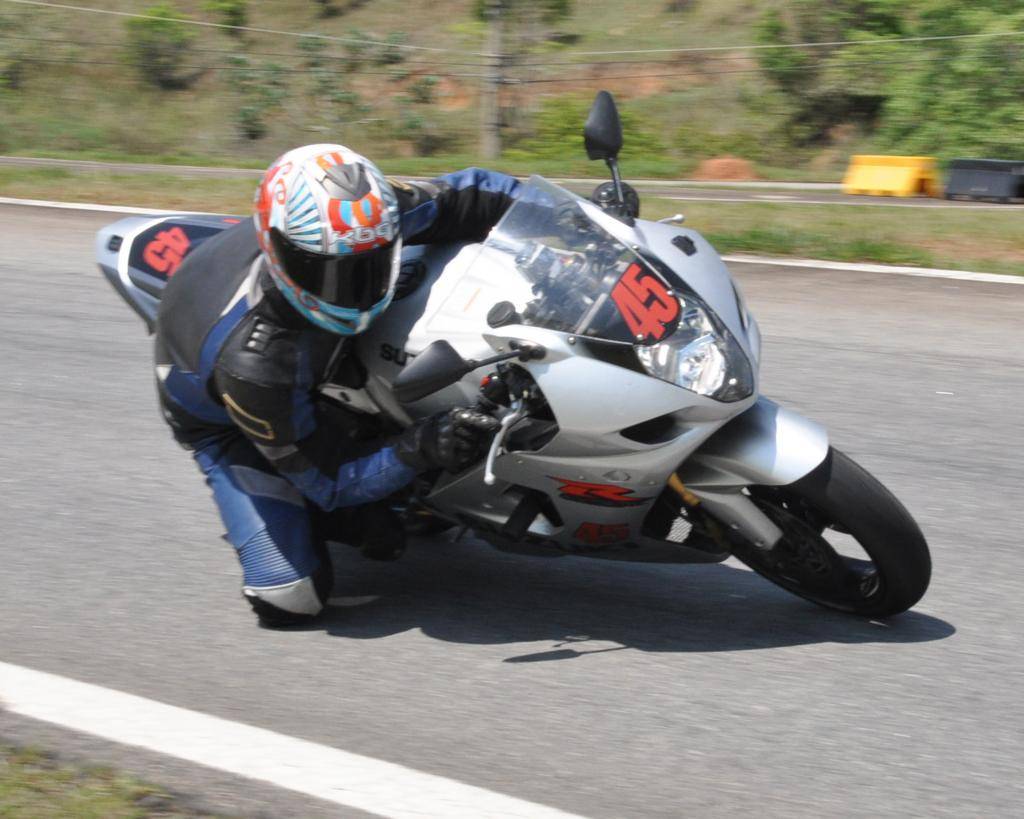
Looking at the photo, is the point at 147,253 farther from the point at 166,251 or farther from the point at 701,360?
the point at 701,360

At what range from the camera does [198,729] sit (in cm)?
330

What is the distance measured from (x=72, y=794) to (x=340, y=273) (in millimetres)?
1340

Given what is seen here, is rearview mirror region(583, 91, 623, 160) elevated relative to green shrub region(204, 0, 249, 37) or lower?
elevated

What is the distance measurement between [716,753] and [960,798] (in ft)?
1.77

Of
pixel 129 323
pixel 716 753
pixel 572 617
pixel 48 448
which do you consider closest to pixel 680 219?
pixel 572 617

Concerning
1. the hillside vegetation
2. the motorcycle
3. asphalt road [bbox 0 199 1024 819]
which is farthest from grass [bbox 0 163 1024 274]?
the hillside vegetation

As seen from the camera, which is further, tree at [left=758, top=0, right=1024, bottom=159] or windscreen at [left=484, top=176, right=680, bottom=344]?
tree at [left=758, top=0, right=1024, bottom=159]

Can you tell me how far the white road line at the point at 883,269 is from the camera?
8219mm

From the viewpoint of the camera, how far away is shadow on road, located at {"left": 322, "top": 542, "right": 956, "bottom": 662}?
3.88 m

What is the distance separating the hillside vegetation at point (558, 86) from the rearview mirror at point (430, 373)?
1562 centimetres

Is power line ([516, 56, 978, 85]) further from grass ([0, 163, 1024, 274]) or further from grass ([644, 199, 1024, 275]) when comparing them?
grass ([644, 199, 1024, 275])

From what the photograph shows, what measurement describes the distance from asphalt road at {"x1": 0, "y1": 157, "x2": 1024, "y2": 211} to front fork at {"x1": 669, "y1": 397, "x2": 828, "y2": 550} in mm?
10031

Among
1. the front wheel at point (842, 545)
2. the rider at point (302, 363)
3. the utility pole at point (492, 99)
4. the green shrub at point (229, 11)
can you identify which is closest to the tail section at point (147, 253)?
the rider at point (302, 363)

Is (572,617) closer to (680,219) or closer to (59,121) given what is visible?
(680,219)
